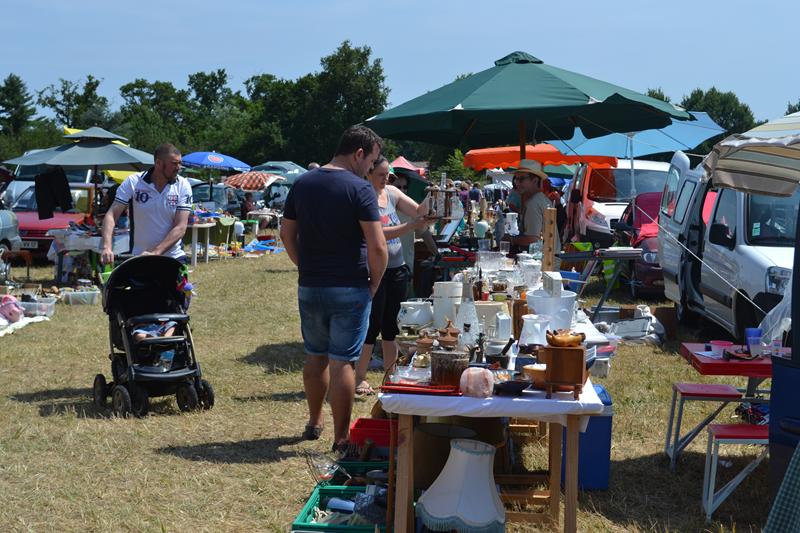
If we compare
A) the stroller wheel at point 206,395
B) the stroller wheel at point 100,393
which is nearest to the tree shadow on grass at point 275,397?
the stroller wheel at point 206,395

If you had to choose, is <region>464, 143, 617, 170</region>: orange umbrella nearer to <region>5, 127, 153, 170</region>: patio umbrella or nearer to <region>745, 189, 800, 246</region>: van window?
<region>5, 127, 153, 170</region>: patio umbrella

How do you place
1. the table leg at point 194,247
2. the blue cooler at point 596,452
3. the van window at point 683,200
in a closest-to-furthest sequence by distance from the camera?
the blue cooler at point 596,452 < the van window at point 683,200 < the table leg at point 194,247

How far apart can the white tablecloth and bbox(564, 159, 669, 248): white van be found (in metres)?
11.4

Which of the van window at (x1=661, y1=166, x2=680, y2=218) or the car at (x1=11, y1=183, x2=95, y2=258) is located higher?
the van window at (x1=661, y1=166, x2=680, y2=218)

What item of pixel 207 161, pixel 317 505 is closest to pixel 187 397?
pixel 317 505

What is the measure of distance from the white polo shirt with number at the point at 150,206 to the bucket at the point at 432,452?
3.14 metres

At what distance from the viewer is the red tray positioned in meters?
3.84

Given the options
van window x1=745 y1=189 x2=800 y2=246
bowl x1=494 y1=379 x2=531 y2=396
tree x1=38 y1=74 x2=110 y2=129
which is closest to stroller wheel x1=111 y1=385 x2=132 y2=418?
bowl x1=494 y1=379 x2=531 y2=396

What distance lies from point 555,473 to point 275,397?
3.28 m

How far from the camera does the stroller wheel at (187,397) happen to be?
6625 millimetres

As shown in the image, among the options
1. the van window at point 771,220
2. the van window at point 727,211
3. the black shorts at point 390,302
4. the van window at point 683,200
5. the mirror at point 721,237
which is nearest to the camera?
the black shorts at point 390,302

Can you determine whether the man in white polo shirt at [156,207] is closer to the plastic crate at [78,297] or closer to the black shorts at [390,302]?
the black shorts at [390,302]

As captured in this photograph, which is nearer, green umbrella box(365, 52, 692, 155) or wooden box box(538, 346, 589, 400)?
wooden box box(538, 346, 589, 400)

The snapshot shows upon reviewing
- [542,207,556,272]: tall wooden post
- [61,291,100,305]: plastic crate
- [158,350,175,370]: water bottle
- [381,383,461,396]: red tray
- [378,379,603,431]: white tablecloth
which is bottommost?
[61,291,100,305]: plastic crate
